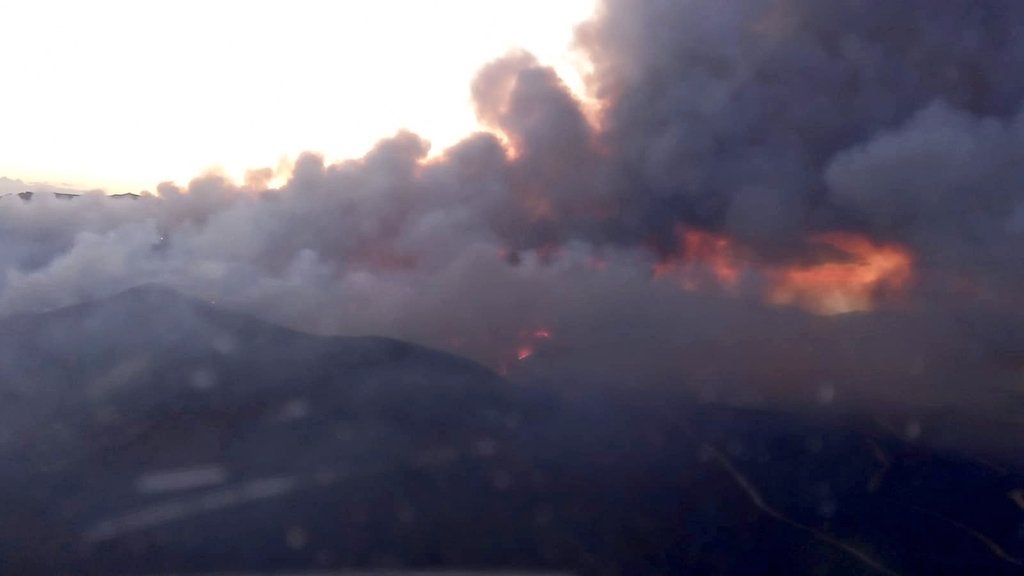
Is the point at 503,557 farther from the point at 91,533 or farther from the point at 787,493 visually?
the point at 787,493

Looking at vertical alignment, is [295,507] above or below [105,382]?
below

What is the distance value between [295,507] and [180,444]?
3.72 m

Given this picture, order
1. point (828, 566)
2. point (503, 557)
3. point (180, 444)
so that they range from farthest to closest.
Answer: point (180, 444) < point (828, 566) < point (503, 557)

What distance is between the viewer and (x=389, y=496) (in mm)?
13945

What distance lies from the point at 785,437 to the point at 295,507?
1215 cm

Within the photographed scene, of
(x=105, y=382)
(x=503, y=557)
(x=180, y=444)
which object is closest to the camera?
(x=503, y=557)

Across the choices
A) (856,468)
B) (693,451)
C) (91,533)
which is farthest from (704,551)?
(91,533)

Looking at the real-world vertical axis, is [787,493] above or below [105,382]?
below

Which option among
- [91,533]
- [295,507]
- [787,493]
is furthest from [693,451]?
[91,533]

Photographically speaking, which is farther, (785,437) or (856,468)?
(785,437)

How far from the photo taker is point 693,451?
18.4 meters

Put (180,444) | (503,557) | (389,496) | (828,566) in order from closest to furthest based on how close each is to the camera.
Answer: (503,557) < (828,566) < (389,496) < (180,444)

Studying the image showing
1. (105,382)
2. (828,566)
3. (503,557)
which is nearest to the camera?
(503,557)

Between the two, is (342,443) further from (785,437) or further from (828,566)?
(785,437)
